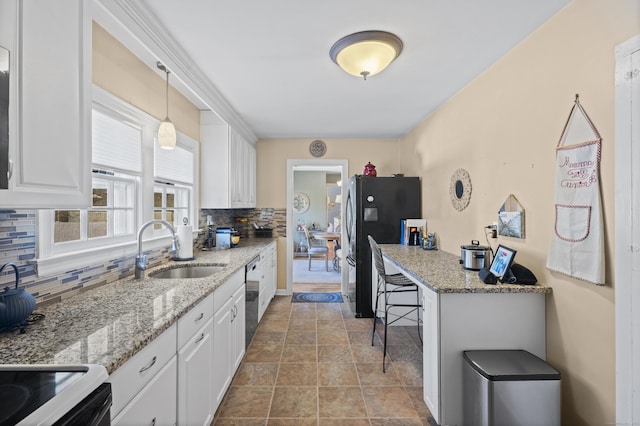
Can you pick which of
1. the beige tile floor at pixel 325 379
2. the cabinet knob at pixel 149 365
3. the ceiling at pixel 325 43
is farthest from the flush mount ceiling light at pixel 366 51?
the beige tile floor at pixel 325 379

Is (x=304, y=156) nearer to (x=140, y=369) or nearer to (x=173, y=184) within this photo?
(x=173, y=184)

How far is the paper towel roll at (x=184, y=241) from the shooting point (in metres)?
2.55

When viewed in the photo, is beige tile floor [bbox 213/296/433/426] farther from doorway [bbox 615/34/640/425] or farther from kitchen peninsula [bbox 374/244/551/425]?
doorway [bbox 615/34/640/425]

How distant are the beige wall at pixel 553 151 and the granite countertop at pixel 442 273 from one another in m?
0.25

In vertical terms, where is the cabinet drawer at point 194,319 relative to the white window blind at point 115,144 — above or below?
below

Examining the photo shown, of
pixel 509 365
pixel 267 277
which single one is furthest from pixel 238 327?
pixel 509 365

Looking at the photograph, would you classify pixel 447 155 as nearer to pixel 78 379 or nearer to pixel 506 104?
pixel 506 104

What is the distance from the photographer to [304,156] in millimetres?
4535

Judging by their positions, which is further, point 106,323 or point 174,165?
point 174,165

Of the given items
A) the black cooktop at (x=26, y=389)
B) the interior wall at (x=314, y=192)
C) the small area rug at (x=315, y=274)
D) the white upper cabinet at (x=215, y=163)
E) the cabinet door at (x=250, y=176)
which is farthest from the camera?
the interior wall at (x=314, y=192)

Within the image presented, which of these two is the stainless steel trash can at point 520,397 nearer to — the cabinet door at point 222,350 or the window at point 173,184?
the cabinet door at point 222,350

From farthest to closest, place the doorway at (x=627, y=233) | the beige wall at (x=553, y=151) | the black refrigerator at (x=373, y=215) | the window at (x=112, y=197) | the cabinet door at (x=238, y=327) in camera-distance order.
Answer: the black refrigerator at (x=373, y=215) < the cabinet door at (x=238, y=327) < the window at (x=112, y=197) < the beige wall at (x=553, y=151) < the doorway at (x=627, y=233)

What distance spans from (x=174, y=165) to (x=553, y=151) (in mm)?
2914

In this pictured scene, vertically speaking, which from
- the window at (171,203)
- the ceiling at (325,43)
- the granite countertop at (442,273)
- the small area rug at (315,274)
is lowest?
the small area rug at (315,274)
